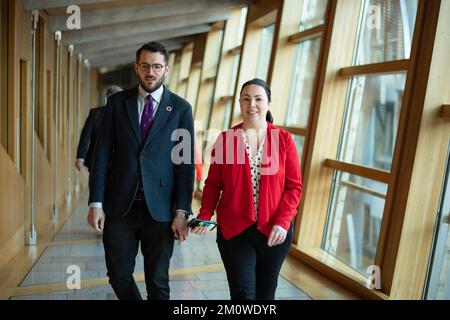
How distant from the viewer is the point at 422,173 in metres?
3.75

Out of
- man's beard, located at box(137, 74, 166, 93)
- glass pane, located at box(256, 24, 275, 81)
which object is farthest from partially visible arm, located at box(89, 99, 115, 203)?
glass pane, located at box(256, 24, 275, 81)

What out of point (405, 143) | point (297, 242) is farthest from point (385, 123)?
point (405, 143)

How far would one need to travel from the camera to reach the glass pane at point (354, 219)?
544 centimetres

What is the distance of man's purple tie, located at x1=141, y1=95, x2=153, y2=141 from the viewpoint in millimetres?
2795

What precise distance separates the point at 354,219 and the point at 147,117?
5.85 m

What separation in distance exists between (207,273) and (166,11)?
4910 mm

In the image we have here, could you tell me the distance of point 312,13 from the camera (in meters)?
6.55

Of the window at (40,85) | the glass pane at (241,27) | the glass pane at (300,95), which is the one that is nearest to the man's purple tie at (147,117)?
the glass pane at (300,95)

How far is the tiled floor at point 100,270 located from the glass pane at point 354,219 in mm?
1222

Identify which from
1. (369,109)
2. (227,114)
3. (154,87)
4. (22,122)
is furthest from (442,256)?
(227,114)

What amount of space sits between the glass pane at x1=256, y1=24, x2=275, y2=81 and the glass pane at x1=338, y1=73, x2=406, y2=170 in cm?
225

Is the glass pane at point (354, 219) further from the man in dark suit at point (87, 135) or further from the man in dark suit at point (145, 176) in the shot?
the man in dark suit at point (87, 135)

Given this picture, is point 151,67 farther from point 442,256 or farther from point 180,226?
point 442,256
